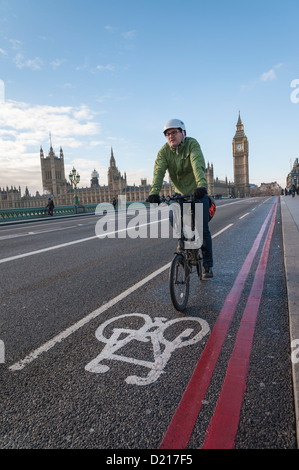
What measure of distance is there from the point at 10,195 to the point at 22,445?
149242 millimetres

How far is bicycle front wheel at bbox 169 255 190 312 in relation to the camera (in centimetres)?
314

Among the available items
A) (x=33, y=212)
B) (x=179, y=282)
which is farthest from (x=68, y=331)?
(x=33, y=212)

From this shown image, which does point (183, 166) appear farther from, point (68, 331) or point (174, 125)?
point (68, 331)

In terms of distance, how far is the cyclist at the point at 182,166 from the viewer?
11.7 feet

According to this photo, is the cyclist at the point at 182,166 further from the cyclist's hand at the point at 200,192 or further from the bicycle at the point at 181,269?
the bicycle at the point at 181,269

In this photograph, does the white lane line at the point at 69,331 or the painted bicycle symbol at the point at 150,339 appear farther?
the white lane line at the point at 69,331

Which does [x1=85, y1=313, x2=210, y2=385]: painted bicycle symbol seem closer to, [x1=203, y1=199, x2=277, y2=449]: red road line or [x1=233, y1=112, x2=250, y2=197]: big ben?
[x1=203, y1=199, x2=277, y2=449]: red road line

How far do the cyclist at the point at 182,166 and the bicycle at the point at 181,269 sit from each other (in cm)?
28

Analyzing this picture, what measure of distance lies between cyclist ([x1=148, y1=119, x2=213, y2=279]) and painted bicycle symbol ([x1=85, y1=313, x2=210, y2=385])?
A: 1393mm

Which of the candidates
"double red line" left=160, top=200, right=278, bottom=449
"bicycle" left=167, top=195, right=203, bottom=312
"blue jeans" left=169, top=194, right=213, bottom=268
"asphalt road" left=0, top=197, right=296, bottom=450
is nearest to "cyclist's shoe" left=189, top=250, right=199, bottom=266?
"bicycle" left=167, top=195, right=203, bottom=312

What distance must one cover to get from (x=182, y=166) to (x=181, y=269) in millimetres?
1373

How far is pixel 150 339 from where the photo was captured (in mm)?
2582

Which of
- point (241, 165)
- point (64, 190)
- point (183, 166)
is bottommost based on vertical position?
point (183, 166)

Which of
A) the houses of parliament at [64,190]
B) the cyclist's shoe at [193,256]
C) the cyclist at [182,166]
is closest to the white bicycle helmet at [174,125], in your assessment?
the cyclist at [182,166]
